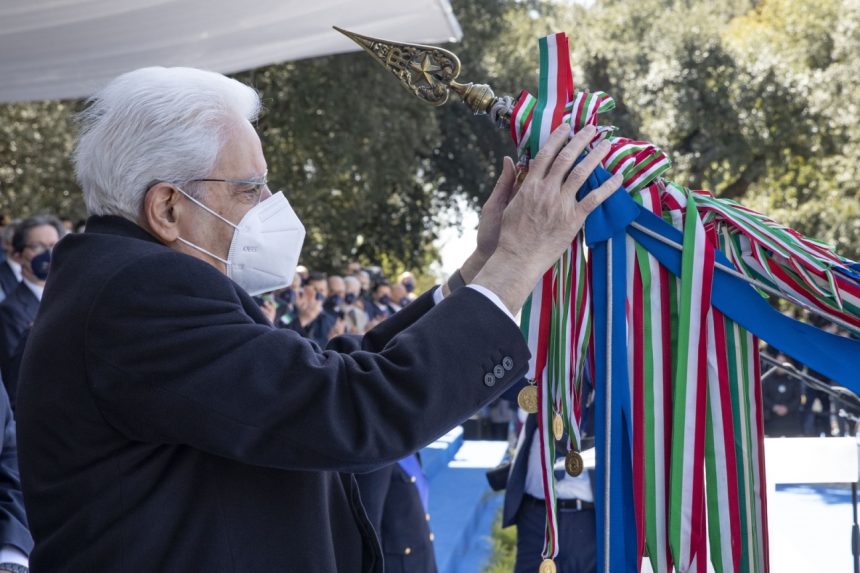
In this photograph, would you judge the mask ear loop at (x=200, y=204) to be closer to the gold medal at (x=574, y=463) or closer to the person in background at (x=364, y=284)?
the gold medal at (x=574, y=463)

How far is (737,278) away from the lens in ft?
6.49

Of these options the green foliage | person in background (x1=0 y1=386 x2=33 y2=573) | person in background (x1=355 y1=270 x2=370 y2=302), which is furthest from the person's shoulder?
the green foliage

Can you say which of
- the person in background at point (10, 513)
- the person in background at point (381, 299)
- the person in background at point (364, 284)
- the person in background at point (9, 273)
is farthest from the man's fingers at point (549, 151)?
the person in background at point (364, 284)

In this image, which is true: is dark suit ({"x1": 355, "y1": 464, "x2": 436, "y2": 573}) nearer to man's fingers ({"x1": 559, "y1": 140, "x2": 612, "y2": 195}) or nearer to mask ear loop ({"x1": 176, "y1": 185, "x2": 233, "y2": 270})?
mask ear loop ({"x1": 176, "y1": 185, "x2": 233, "y2": 270})

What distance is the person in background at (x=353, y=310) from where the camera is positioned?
1019 centimetres

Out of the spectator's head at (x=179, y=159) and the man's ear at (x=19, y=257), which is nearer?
the spectator's head at (x=179, y=159)

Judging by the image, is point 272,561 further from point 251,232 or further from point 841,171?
point 841,171

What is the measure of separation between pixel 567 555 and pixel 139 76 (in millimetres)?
3279

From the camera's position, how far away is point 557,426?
6.70 feet

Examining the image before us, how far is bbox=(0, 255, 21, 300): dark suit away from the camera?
272 inches

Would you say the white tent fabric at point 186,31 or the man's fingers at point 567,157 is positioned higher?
the white tent fabric at point 186,31

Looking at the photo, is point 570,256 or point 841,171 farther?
point 841,171

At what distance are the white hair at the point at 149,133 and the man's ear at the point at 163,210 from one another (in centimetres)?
1

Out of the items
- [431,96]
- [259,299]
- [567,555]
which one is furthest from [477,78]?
[431,96]
